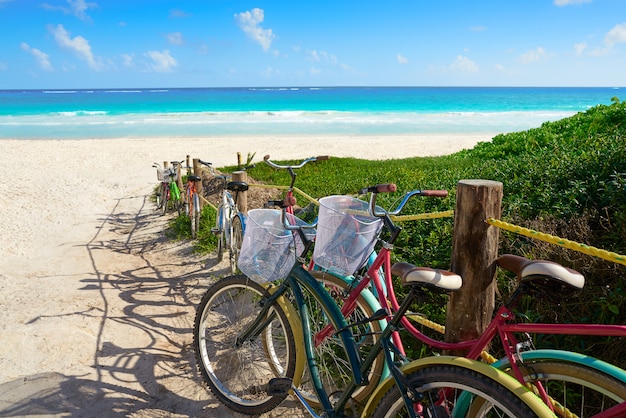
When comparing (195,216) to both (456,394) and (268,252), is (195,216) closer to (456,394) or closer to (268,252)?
(268,252)

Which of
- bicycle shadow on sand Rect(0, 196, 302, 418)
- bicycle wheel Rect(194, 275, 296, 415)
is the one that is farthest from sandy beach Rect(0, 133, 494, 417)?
bicycle wheel Rect(194, 275, 296, 415)

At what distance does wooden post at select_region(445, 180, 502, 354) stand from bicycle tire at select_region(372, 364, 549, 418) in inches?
17.1

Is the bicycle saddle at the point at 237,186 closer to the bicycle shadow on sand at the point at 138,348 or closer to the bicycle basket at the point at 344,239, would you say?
the bicycle shadow on sand at the point at 138,348

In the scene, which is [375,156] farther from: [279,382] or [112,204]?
[279,382]

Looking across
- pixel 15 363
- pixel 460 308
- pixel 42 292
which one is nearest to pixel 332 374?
pixel 460 308

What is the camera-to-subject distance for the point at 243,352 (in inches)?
128

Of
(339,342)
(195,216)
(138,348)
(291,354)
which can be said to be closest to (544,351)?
(339,342)

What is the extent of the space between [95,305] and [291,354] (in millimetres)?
3184

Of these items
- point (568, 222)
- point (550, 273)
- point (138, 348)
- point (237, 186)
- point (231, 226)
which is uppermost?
point (550, 273)

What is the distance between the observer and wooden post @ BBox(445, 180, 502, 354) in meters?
2.27

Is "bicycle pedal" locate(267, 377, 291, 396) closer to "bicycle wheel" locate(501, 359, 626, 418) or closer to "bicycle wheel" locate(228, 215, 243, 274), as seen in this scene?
"bicycle wheel" locate(501, 359, 626, 418)

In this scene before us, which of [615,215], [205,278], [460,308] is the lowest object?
[205,278]

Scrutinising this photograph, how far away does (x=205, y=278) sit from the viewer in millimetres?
5871

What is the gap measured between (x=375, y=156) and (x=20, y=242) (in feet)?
45.9
